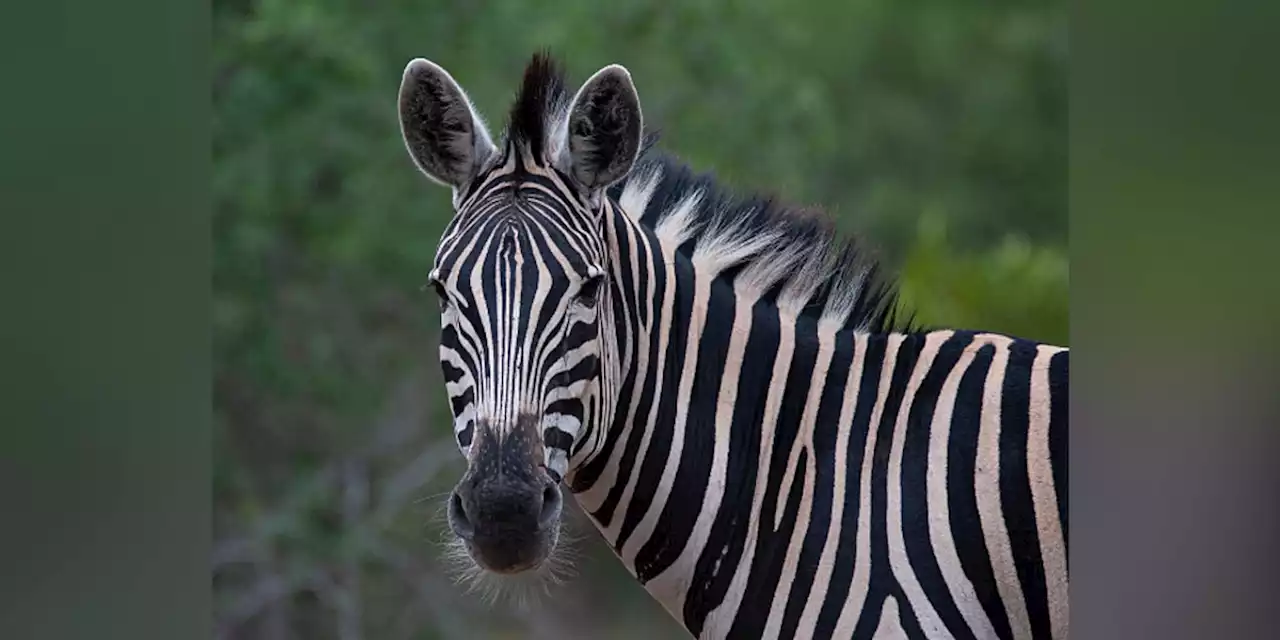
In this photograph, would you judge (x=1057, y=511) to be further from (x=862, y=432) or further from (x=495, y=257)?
(x=495, y=257)

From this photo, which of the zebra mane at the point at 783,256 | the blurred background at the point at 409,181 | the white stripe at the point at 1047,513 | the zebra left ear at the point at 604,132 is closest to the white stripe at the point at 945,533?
the white stripe at the point at 1047,513

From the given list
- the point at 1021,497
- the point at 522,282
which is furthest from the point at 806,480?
the point at 522,282

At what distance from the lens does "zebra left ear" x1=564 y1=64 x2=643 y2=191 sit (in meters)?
2.12

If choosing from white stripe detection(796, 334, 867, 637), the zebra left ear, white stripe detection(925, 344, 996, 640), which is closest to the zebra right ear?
the zebra left ear

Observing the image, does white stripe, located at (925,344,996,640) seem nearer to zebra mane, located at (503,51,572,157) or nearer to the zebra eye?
the zebra eye

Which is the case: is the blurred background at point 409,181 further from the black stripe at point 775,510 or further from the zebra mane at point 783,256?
the black stripe at point 775,510

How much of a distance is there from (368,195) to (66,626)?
11.5ft

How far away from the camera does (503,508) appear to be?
6.15 feet

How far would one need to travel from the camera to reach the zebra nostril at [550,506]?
191cm

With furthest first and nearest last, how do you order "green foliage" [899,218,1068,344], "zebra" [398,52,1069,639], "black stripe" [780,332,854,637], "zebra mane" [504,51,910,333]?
"green foliage" [899,218,1068,344] → "zebra mane" [504,51,910,333] → "black stripe" [780,332,854,637] → "zebra" [398,52,1069,639]

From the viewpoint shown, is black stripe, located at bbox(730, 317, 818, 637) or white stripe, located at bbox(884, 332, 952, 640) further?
black stripe, located at bbox(730, 317, 818, 637)

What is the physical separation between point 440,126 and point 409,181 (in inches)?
105

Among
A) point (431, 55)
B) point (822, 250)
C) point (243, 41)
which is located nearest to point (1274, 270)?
point (822, 250)

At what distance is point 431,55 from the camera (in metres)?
4.60
